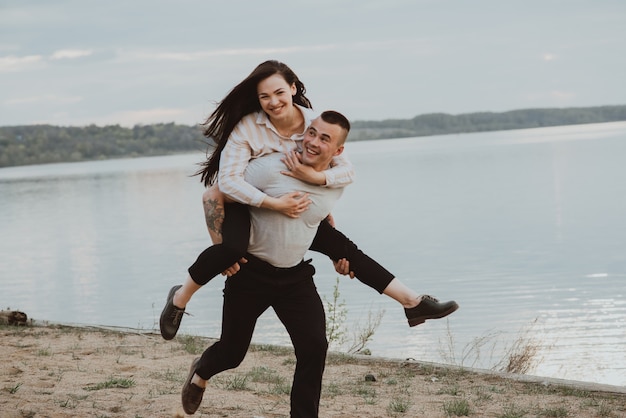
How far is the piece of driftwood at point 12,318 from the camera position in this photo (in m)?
10.1

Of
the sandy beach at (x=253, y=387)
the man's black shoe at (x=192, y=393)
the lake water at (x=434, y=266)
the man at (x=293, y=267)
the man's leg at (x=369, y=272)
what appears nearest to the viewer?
the man at (x=293, y=267)

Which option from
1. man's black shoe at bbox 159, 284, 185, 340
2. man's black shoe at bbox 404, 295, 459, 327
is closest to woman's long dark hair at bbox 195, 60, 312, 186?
man's black shoe at bbox 159, 284, 185, 340

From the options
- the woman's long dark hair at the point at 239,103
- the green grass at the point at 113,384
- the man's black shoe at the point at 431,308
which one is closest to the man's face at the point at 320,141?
the woman's long dark hair at the point at 239,103

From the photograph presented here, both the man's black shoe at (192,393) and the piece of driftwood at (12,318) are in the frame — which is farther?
the piece of driftwood at (12,318)

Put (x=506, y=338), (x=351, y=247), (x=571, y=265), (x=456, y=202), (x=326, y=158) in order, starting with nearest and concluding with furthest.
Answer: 1. (x=326, y=158)
2. (x=351, y=247)
3. (x=506, y=338)
4. (x=571, y=265)
5. (x=456, y=202)

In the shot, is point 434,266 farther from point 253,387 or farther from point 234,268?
point 234,268

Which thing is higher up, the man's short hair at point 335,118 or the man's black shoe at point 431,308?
the man's short hair at point 335,118

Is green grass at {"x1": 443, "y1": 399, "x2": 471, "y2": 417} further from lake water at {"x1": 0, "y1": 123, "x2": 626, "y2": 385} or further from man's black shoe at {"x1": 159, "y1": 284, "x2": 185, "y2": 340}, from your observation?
lake water at {"x1": 0, "y1": 123, "x2": 626, "y2": 385}

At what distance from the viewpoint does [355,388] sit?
23.9ft

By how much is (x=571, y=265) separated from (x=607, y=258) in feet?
3.83

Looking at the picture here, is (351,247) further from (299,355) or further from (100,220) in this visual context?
(100,220)

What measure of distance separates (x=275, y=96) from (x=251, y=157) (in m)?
0.36

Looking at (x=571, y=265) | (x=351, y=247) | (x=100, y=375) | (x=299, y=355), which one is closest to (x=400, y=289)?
(x=351, y=247)

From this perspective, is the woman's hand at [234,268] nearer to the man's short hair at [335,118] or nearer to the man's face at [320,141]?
the man's face at [320,141]
